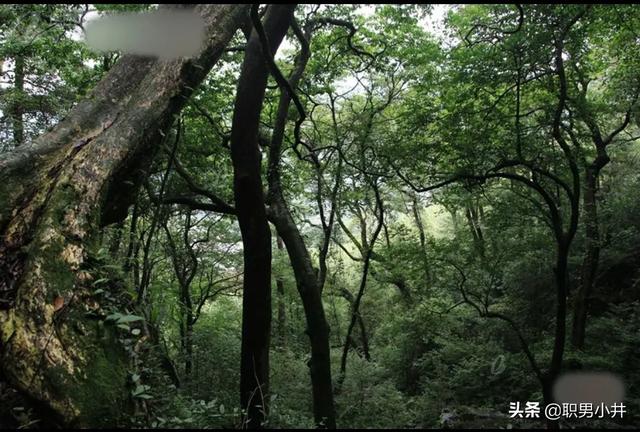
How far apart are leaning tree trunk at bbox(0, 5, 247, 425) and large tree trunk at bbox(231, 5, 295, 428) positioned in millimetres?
418

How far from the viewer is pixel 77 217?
275cm

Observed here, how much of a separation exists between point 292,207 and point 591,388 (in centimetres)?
732

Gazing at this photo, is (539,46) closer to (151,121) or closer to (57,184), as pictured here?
(151,121)

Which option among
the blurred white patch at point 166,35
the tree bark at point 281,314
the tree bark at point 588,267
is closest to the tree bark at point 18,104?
the blurred white patch at point 166,35

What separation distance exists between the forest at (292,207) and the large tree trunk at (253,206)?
0.07 feet

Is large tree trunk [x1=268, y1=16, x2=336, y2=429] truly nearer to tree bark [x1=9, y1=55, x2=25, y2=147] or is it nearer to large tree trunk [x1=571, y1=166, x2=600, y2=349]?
tree bark [x1=9, y1=55, x2=25, y2=147]

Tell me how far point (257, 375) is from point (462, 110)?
5.31 meters

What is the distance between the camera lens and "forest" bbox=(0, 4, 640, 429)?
8.16 feet

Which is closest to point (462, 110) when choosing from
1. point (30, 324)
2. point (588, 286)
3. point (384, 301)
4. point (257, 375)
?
point (588, 286)

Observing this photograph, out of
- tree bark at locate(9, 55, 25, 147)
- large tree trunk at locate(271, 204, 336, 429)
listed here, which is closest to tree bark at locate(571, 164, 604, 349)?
large tree trunk at locate(271, 204, 336, 429)

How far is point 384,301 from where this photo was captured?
61.9 feet

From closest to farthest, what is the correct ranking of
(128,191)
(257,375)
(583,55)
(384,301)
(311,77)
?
(128,191)
(257,375)
(583,55)
(311,77)
(384,301)

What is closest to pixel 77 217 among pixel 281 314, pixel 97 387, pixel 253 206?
pixel 97 387

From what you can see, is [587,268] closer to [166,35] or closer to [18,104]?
[166,35]
